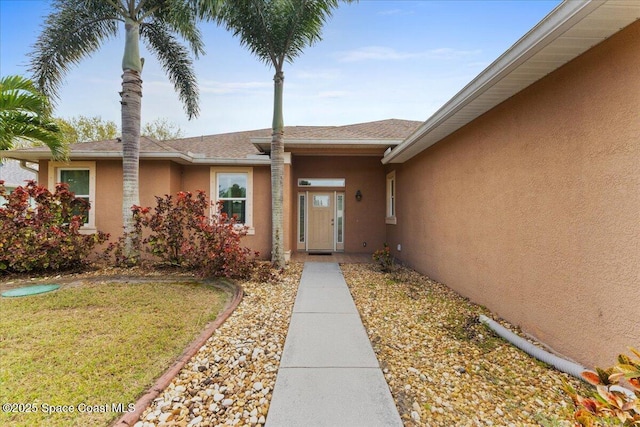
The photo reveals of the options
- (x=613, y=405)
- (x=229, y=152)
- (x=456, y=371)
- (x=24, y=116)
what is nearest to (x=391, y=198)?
(x=229, y=152)

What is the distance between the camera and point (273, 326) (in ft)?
13.2

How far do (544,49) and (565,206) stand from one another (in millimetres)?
1644

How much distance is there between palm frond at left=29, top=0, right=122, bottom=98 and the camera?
7.64 meters

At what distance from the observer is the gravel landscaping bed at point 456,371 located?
2.30 m

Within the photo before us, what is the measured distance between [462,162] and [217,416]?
210 inches

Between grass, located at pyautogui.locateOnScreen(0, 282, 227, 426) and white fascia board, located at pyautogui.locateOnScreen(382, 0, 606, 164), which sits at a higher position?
white fascia board, located at pyautogui.locateOnScreen(382, 0, 606, 164)

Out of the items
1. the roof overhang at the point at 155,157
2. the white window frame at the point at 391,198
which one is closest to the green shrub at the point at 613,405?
the white window frame at the point at 391,198

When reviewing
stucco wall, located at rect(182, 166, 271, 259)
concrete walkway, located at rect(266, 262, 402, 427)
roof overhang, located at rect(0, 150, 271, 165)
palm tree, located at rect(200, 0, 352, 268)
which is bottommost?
concrete walkway, located at rect(266, 262, 402, 427)

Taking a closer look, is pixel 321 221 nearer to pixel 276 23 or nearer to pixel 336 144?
pixel 336 144

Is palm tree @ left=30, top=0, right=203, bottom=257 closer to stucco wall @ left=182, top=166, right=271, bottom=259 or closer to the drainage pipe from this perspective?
stucco wall @ left=182, top=166, right=271, bottom=259

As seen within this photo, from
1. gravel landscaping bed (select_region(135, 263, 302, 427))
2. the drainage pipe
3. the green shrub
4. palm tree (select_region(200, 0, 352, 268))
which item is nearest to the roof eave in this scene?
palm tree (select_region(200, 0, 352, 268))

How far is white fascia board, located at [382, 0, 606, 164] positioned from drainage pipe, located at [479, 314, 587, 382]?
2.96 metres

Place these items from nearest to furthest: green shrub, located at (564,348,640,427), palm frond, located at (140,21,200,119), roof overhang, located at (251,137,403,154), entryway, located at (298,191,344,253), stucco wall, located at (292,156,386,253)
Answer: green shrub, located at (564,348,640,427) → roof overhang, located at (251,137,403,154) → palm frond, located at (140,21,200,119) → stucco wall, located at (292,156,386,253) → entryway, located at (298,191,344,253)

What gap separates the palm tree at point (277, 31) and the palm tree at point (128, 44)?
1.08m
